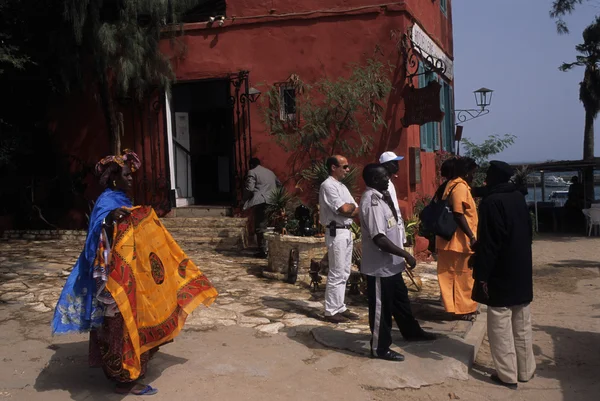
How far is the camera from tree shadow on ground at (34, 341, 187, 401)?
4223 millimetres

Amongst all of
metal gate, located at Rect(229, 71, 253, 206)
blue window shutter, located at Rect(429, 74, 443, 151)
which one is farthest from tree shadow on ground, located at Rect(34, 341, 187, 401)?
blue window shutter, located at Rect(429, 74, 443, 151)

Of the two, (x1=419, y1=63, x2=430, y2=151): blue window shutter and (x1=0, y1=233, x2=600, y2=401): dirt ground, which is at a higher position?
(x1=419, y1=63, x2=430, y2=151): blue window shutter

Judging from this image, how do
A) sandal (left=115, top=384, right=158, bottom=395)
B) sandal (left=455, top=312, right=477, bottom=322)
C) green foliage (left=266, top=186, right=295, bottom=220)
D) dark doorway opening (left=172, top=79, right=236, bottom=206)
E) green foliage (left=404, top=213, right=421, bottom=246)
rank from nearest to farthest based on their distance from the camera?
sandal (left=115, top=384, right=158, bottom=395) → sandal (left=455, top=312, right=477, bottom=322) → green foliage (left=404, top=213, right=421, bottom=246) → green foliage (left=266, top=186, right=295, bottom=220) → dark doorway opening (left=172, top=79, right=236, bottom=206)

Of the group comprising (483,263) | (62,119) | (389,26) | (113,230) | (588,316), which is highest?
(389,26)

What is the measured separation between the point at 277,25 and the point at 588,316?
7087mm

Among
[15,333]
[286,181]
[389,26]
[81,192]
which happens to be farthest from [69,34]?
[15,333]

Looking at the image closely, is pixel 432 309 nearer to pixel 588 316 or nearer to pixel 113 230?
pixel 588 316

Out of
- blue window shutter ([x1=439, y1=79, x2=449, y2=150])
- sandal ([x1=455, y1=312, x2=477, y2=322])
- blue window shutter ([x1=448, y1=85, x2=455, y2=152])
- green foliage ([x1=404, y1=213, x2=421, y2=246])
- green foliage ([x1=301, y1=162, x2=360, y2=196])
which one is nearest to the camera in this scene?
sandal ([x1=455, y1=312, x2=477, y2=322])

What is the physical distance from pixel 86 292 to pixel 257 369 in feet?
4.81

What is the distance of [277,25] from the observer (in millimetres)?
10797

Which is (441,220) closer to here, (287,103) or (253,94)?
(287,103)

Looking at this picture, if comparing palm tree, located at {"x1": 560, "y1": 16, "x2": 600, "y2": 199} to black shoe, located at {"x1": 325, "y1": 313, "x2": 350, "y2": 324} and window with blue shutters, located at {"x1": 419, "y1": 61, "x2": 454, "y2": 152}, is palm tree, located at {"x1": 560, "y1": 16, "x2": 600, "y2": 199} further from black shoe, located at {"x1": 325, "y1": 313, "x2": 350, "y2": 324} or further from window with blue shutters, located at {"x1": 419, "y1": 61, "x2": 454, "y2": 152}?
black shoe, located at {"x1": 325, "y1": 313, "x2": 350, "y2": 324}

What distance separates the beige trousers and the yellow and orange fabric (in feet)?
7.31

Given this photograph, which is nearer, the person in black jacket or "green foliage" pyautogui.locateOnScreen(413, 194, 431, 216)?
the person in black jacket
